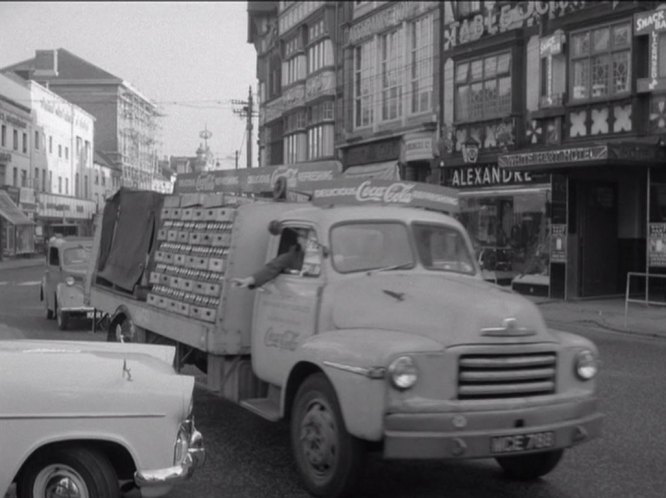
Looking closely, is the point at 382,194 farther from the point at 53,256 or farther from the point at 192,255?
the point at 53,256

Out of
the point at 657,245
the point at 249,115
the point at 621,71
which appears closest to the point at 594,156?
the point at 657,245

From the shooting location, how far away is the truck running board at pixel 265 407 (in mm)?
6832

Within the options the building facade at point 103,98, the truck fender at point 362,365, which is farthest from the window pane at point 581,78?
the building facade at point 103,98

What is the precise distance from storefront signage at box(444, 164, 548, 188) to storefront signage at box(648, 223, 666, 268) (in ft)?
13.5

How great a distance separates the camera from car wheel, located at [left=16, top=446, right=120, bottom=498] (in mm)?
4953

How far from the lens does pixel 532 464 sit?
6.49 meters

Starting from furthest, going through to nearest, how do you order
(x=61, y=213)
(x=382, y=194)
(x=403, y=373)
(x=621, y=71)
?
(x=61, y=213) < (x=621, y=71) < (x=382, y=194) < (x=403, y=373)

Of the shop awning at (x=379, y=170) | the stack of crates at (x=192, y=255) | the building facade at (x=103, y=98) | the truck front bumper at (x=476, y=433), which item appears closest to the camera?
the truck front bumper at (x=476, y=433)

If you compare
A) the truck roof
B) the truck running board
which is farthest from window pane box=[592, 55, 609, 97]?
the truck running board

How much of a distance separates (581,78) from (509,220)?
4784mm

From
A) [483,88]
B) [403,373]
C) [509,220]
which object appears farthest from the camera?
[483,88]

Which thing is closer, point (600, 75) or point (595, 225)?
point (600, 75)

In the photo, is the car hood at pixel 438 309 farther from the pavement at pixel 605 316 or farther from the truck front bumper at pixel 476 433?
the pavement at pixel 605 316

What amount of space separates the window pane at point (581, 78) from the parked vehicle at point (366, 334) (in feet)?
48.4
